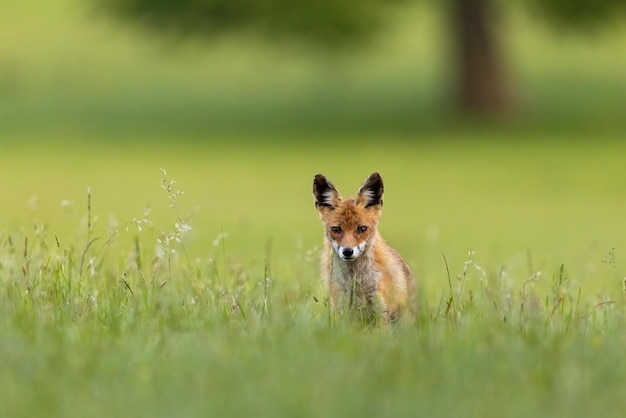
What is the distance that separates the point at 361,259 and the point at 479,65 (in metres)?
23.5

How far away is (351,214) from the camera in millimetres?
7602

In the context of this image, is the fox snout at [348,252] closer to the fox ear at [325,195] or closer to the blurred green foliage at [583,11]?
the fox ear at [325,195]

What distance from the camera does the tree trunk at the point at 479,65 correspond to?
30312mm

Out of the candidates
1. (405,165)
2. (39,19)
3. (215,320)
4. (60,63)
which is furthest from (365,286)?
(39,19)

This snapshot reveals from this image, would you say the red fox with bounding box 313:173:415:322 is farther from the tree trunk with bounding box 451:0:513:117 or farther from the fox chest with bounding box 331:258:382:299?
the tree trunk with bounding box 451:0:513:117

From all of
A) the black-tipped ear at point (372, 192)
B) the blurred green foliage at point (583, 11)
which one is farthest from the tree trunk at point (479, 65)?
the black-tipped ear at point (372, 192)

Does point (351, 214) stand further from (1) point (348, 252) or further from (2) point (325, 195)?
(1) point (348, 252)

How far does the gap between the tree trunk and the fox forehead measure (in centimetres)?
2308

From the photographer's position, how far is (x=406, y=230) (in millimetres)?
19219

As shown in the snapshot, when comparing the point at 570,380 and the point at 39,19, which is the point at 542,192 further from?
the point at 39,19

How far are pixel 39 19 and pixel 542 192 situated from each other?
2260 centimetres

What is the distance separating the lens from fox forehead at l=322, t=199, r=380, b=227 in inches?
298

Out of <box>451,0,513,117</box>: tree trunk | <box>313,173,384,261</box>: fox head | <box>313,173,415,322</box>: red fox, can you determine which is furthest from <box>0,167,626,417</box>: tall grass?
<box>451,0,513,117</box>: tree trunk

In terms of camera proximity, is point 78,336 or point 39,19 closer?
point 78,336
